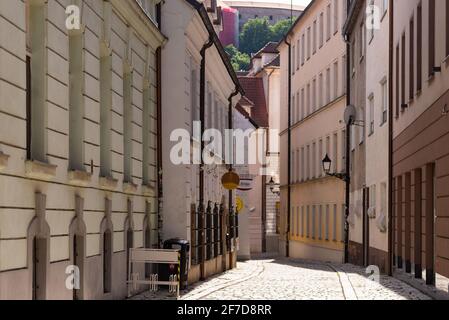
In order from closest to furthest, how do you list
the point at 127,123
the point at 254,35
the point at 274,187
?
the point at 127,123 → the point at 274,187 → the point at 254,35

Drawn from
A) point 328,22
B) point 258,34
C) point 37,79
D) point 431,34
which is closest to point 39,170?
point 37,79

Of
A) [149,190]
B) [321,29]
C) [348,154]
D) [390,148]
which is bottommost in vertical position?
[149,190]

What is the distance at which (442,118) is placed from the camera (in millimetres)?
16406

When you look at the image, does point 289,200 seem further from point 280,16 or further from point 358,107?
point 280,16

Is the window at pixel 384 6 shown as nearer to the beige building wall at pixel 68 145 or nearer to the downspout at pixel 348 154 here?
the beige building wall at pixel 68 145

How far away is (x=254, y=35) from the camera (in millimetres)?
144250

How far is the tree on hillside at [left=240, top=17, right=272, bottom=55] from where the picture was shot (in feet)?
472

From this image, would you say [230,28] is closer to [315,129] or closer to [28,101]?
[315,129]

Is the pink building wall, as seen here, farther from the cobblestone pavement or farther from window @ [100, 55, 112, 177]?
window @ [100, 55, 112, 177]

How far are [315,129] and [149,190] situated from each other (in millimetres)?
25689

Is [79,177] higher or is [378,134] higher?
[378,134]

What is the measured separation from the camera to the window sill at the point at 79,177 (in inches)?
508

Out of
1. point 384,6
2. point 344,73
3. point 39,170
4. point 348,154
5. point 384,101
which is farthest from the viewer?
point 344,73

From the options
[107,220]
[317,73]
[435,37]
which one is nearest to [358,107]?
[317,73]
